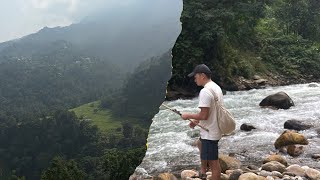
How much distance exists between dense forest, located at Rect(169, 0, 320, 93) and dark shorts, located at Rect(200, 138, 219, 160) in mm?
17000

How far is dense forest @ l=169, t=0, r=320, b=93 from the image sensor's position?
2483 cm

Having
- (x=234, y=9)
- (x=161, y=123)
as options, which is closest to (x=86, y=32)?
(x=161, y=123)

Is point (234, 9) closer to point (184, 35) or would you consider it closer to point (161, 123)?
point (184, 35)

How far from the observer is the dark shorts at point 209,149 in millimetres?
3704

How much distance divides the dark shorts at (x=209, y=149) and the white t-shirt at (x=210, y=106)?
0.13 meters

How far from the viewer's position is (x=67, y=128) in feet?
7.89

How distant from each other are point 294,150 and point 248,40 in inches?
895

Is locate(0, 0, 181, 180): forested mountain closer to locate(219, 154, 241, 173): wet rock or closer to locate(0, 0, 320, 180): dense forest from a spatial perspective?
locate(0, 0, 320, 180): dense forest

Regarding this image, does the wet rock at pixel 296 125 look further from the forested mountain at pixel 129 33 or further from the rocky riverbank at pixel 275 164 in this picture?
the forested mountain at pixel 129 33

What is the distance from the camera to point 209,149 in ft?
12.5

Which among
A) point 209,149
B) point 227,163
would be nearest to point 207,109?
point 209,149

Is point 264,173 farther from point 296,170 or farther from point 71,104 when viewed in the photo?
point 71,104

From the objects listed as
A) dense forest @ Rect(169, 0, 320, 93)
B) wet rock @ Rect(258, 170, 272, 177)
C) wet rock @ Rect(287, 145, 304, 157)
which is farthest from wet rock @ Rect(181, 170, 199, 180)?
dense forest @ Rect(169, 0, 320, 93)

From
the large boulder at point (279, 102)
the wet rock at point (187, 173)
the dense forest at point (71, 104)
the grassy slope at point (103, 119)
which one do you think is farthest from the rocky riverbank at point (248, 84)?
the grassy slope at point (103, 119)
